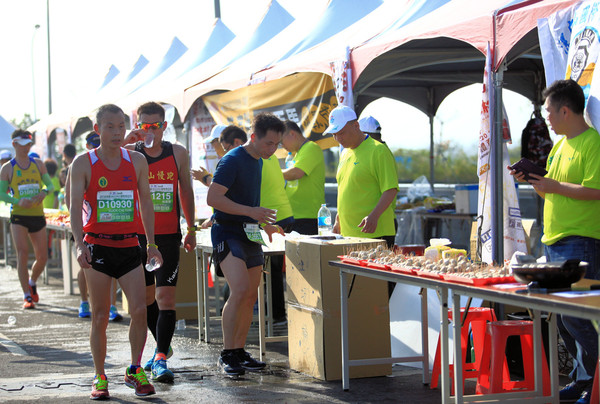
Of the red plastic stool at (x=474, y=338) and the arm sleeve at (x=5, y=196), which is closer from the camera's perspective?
the red plastic stool at (x=474, y=338)

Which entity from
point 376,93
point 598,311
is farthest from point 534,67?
point 598,311

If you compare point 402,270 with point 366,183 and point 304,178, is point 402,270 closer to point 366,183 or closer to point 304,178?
point 366,183

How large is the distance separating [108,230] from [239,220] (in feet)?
3.47

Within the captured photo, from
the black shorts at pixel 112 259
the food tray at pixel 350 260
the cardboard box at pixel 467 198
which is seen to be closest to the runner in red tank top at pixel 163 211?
the black shorts at pixel 112 259

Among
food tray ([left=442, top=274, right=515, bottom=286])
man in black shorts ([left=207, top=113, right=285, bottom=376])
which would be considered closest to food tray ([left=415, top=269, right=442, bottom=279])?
food tray ([left=442, top=274, right=515, bottom=286])

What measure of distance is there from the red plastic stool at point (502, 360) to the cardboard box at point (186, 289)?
4519mm

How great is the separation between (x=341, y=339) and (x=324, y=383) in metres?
0.35

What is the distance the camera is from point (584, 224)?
4715mm

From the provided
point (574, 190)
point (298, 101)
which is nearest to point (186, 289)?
point (298, 101)

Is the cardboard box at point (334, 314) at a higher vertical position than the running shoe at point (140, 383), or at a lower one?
higher

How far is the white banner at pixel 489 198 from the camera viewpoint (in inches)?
251

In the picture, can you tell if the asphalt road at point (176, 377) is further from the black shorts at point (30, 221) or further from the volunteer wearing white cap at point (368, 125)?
the volunteer wearing white cap at point (368, 125)

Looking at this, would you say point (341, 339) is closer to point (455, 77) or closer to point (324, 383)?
point (324, 383)

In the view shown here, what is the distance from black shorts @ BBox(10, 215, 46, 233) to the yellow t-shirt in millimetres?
46
